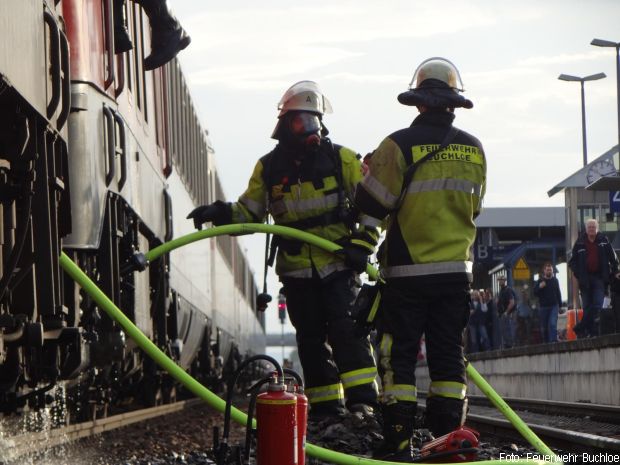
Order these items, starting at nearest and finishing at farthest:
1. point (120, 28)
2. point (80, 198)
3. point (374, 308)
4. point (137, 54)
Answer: point (374, 308) < point (80, 198) < point (120, 28) < point (137, 54)

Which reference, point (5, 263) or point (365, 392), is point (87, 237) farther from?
point (365, 392)

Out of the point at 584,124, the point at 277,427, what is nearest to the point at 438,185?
the point at 277,427

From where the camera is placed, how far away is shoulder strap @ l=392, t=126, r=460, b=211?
656 centimetres

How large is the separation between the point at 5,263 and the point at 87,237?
62.8 inches

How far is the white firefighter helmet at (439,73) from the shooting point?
22.1 ft

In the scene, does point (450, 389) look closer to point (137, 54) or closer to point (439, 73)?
point (439, 73)

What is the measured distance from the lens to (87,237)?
23.9 ft

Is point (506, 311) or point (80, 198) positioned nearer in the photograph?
point (80, 198)

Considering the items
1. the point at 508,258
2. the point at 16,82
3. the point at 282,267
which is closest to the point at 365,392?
the point at 282,267

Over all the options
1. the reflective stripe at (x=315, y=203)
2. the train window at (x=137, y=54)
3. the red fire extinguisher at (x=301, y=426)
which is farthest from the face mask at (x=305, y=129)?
the red fire extinguisher at (x=301, y=426)

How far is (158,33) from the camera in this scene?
7820mm

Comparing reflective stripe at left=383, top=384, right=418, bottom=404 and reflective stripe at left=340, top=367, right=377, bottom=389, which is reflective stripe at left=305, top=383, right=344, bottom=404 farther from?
reflective stripe at left=383, top=384, right=418, bottom=404

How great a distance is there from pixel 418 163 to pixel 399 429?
4.23 ft

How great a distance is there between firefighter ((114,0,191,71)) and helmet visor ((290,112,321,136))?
0.90 metres
